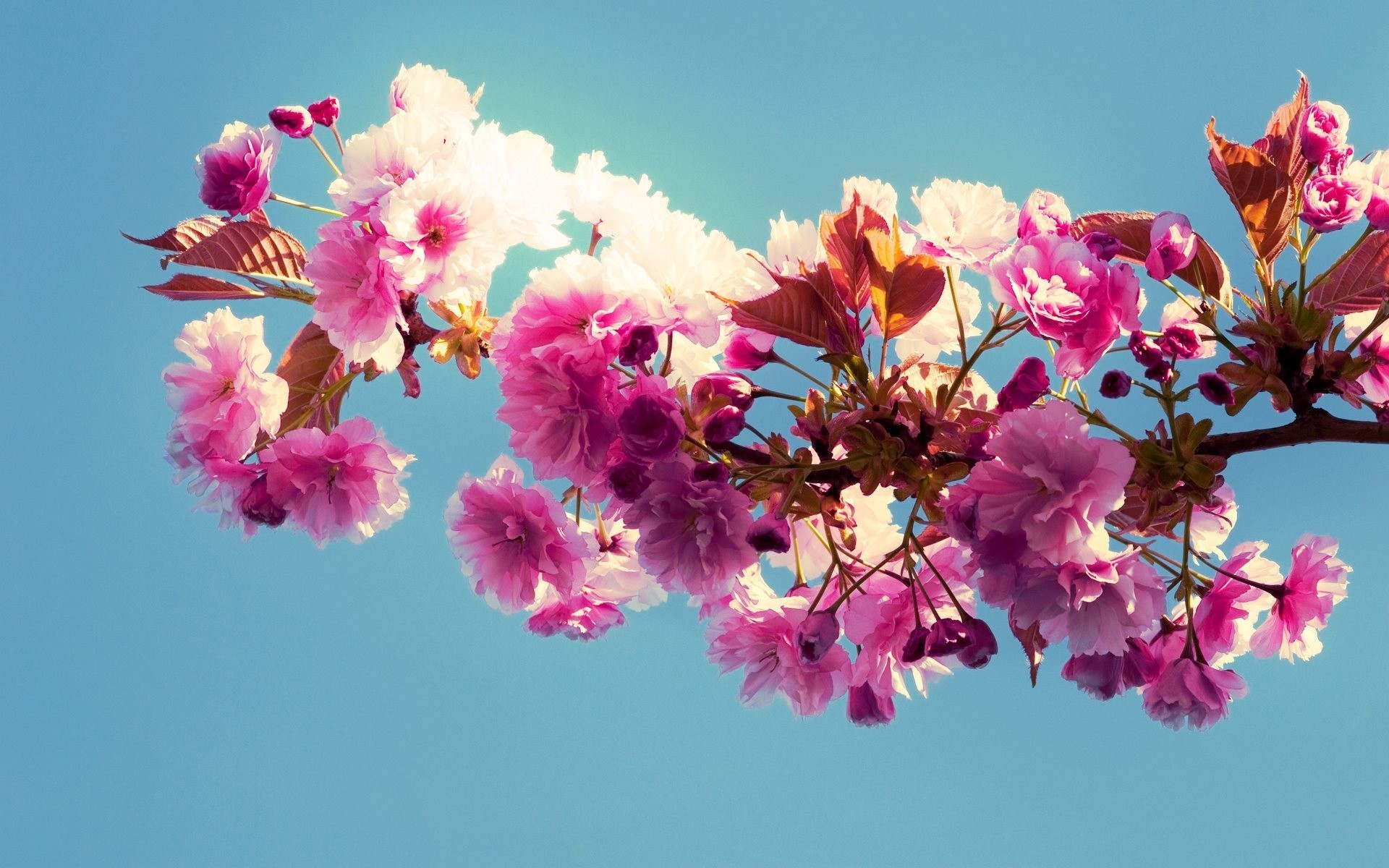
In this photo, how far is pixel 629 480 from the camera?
886mm

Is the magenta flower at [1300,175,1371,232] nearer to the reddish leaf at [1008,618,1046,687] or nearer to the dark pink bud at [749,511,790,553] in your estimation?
the reddish leaf at [1008,618,1046,687]

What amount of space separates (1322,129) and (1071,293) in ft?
1.44

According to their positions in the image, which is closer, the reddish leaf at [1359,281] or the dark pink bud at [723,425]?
the dark pink bud at [723,425]

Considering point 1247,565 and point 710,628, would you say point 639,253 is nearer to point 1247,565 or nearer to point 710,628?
point 710,628

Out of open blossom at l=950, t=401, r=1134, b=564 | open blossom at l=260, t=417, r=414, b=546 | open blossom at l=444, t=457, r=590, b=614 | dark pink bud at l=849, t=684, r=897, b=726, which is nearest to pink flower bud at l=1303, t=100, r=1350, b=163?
open blossom at l=950, t=401, r=1134, b=564

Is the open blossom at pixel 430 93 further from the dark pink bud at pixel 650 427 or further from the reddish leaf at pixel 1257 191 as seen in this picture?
the reddish leaf at pixel 1257 191

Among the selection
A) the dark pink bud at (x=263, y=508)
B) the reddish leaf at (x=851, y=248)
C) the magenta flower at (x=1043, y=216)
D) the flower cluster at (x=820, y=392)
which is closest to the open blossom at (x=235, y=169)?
the flower cluster at (x=820, y=392)

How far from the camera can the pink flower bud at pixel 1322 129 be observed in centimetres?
106

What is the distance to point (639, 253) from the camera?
925mm

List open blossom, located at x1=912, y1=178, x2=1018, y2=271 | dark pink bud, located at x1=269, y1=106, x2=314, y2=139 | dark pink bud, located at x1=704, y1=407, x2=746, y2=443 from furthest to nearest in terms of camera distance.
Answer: dark pink bud, located at x1=269, y1=106, x2=314, y2=139 → open blossom, located at x1=912, y1=178, x2=1018, y2=271 → dark pink bud, located at x1=704, y1=407, x2=746, y2=443

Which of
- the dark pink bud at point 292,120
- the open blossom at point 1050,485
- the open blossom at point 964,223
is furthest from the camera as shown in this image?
the dark pink bud at point 292,120

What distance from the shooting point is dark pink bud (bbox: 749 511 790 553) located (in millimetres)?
883

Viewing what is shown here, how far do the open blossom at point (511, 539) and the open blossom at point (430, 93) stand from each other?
1.42ft

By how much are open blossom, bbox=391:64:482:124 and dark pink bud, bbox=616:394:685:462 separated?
1.58 feet
